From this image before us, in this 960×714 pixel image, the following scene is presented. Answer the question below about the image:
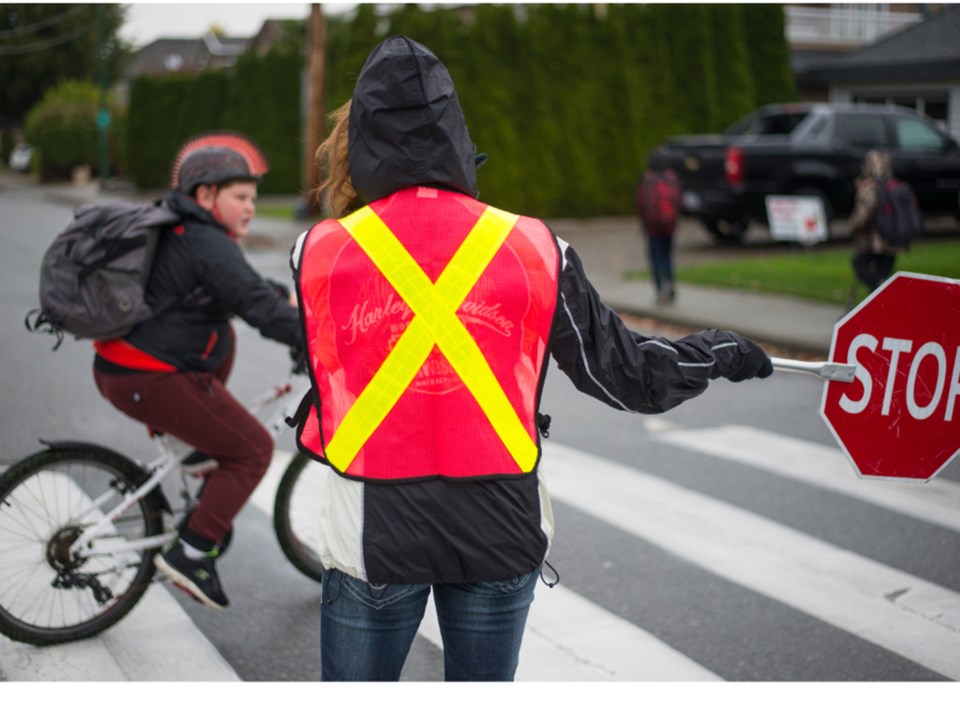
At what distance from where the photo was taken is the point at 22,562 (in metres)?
4.36

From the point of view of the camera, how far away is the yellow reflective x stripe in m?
2.33

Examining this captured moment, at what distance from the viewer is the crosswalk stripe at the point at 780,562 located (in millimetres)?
4738

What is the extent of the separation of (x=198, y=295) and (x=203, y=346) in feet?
0.70

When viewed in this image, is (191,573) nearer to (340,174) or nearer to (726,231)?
(340,174)

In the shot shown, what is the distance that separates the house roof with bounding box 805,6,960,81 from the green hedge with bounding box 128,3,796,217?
2391 mm

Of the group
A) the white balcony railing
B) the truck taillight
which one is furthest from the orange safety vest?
the white balcony railing

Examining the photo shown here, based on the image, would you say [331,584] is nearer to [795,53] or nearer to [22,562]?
[22,562]

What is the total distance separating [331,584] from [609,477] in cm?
457

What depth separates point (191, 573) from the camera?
14.4 ft

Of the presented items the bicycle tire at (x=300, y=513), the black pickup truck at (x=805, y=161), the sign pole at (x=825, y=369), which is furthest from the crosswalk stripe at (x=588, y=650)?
the black pickup truck at (x=805, y=161)

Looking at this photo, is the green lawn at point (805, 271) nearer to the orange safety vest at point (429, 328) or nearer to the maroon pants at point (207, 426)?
the maroon pants at point (207, 426)

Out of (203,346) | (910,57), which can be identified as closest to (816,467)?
(203,346)

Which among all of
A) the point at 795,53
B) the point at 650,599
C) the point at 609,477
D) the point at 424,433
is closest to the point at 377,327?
the point at 424,433

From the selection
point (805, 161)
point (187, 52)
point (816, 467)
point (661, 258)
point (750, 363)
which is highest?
point (750, 363)
